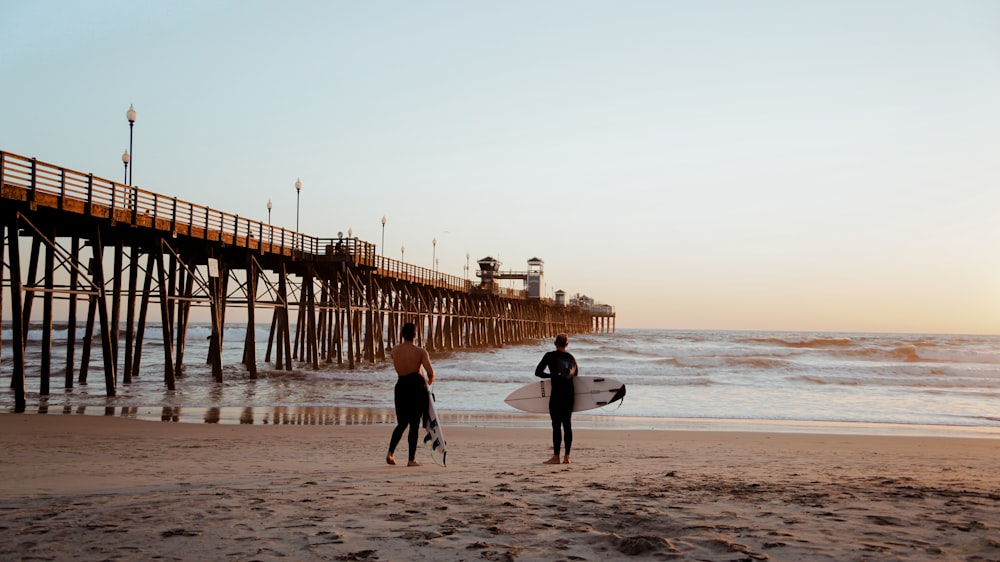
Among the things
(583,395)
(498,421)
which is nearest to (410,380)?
(583,395)

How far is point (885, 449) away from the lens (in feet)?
35.6

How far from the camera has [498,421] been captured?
14086 mm

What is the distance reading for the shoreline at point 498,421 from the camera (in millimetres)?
13305

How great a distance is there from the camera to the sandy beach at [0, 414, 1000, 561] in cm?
445

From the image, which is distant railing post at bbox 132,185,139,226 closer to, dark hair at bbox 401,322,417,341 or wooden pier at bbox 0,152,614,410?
wooden pier at bbox 0,152,614,410

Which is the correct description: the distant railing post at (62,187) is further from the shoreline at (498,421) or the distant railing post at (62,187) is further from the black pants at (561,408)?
the black pants at (561,408)

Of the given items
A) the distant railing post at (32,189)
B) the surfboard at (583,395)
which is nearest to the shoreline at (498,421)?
the surfboard at (583,395)

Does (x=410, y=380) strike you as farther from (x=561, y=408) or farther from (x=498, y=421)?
(x=498, y=421)

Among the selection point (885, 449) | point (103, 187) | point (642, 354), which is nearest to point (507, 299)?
point (642, 354)

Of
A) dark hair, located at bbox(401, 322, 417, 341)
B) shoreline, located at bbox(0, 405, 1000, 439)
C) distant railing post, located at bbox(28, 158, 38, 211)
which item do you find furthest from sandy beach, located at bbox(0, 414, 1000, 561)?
distant railing post, located at bbox(28, 158, 38, 211)

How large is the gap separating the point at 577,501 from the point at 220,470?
3.41 m

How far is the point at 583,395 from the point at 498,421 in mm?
4403

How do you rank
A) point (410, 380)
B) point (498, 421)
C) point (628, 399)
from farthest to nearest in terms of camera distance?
point (628, 399), point (498, 421), point (410, 380)

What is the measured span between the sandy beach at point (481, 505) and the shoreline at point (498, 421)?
3.60 meters
